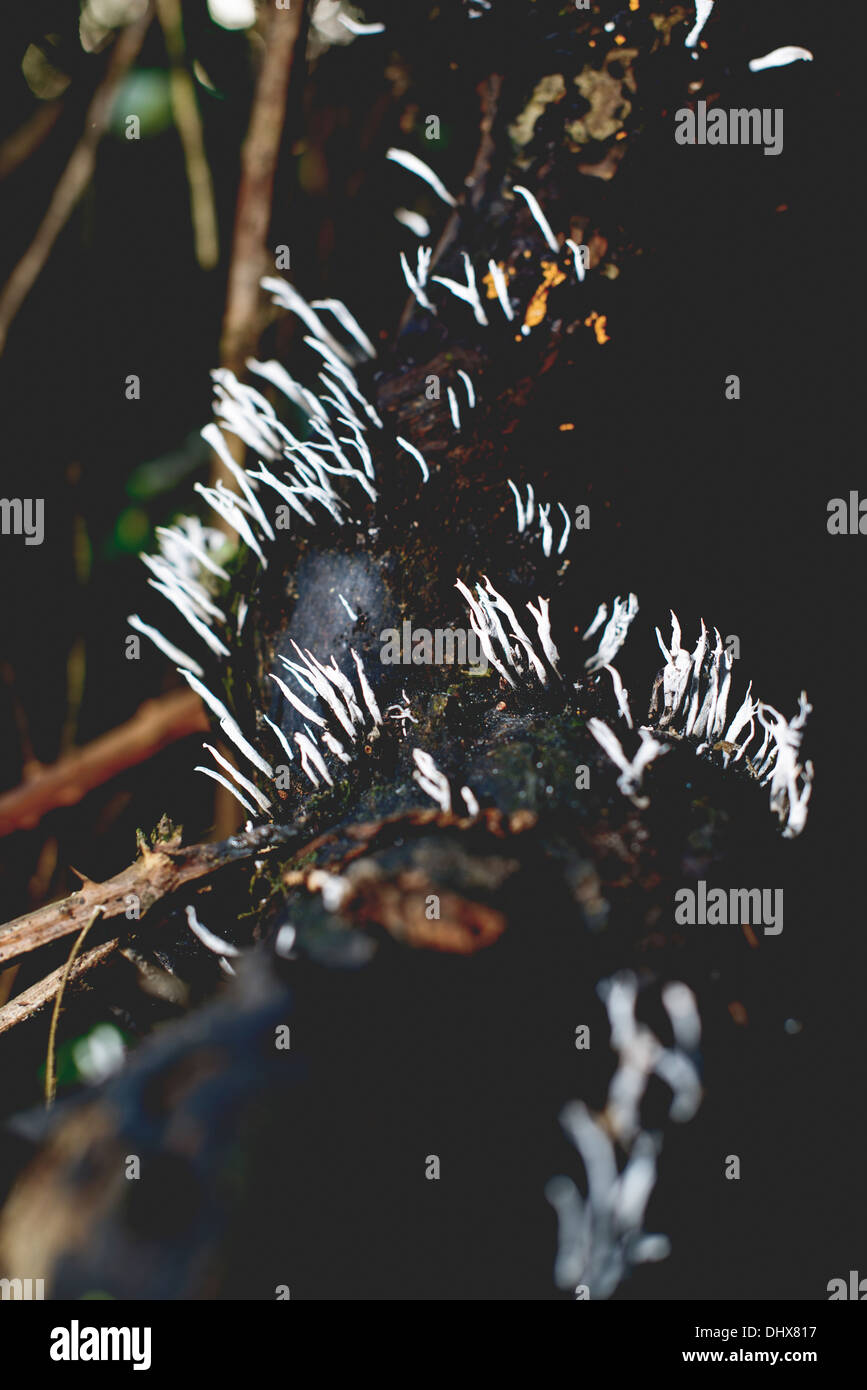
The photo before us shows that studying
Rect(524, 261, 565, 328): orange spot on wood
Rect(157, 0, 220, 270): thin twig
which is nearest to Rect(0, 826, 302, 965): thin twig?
Rect(524, 261, 565, 328): orange spot on wood

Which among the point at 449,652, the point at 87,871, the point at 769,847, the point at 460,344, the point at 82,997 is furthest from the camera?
the point at 87,871

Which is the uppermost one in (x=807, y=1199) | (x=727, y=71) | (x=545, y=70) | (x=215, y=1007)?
(x=545, y=70)

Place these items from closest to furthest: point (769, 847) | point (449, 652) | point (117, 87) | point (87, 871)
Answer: point (769, 847) < point (449, 652) < point (117, 87) < point (87, 871)

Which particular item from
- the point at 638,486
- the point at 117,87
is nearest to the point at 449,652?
the point at 638,486

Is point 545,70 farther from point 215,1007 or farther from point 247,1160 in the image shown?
point 247,1160

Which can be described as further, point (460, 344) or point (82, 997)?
point (460, 344)

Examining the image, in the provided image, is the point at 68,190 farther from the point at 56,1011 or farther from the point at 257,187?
the point at 56,1011

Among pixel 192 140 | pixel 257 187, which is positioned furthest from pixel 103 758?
pixel 192 140

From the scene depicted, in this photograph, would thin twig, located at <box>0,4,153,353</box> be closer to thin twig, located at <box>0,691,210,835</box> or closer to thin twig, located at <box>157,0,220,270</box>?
thin twig, located at <box>157,0,220,270</box>
